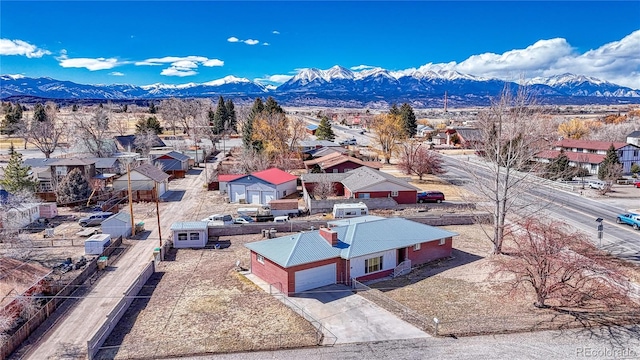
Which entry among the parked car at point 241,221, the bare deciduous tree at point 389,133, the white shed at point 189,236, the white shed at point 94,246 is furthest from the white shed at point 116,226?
the bare deciduous tree at point 389,133

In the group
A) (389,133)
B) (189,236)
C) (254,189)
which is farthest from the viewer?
(389,133)

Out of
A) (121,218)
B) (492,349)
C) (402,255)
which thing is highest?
(121,218)

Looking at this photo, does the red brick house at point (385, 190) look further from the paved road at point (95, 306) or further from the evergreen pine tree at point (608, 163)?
the evergreen pine tree at point (608, 163)

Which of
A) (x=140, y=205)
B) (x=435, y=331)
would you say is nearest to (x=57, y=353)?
(x=435, y=331)

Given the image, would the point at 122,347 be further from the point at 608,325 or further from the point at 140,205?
the point at 140,205

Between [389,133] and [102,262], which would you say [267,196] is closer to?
[102,262]

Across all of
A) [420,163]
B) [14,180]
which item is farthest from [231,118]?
[14,180]

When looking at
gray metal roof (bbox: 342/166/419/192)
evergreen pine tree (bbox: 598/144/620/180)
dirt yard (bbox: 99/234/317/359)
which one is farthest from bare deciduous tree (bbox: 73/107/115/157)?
evergreen pine tree (bbox: 598/144/620/180)
